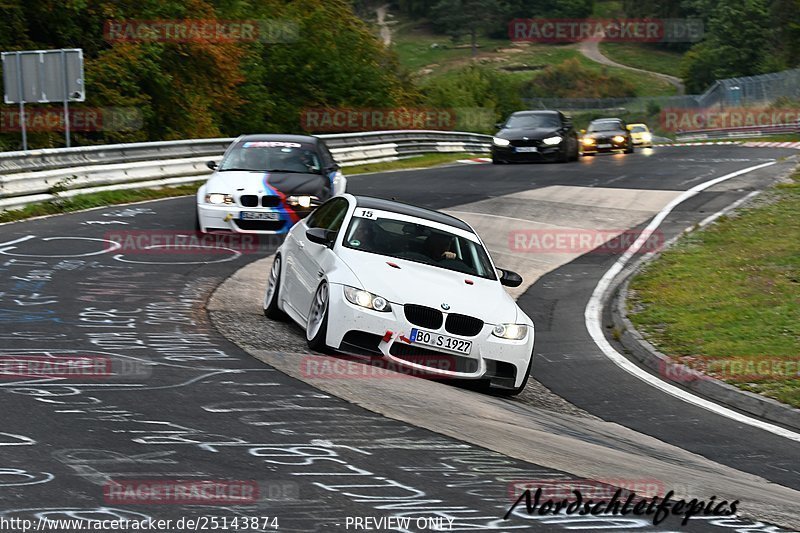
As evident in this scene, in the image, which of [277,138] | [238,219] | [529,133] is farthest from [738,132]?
[238,219]

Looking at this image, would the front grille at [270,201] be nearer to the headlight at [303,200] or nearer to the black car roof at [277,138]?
the headlight at [303,200]

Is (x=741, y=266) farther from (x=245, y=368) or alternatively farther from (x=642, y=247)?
(x=245, y=368)

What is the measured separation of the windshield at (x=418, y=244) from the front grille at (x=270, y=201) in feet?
19.6

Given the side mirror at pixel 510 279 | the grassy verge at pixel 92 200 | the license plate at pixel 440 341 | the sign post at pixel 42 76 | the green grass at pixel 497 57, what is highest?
the green grass at pixel 497 57

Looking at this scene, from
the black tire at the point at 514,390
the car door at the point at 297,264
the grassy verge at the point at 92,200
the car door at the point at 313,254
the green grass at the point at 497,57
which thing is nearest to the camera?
the black tire at the point at 514,390

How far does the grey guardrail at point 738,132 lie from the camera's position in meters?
52.2

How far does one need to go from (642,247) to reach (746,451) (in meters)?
11.2

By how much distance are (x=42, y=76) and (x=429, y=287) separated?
15.3m

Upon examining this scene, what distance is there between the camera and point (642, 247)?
65.7 feet

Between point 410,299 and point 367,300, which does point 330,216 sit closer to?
point 367,300

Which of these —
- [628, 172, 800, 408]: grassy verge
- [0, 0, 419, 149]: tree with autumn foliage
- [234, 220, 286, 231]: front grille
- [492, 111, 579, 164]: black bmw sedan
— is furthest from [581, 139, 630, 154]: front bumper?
[234, 220, 286, 231]: front grille

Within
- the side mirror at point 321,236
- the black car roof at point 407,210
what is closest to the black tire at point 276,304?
the side mirror at point 321,236

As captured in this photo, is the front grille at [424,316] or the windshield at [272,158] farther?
the windshield at [272,158]

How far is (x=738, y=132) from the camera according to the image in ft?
189
